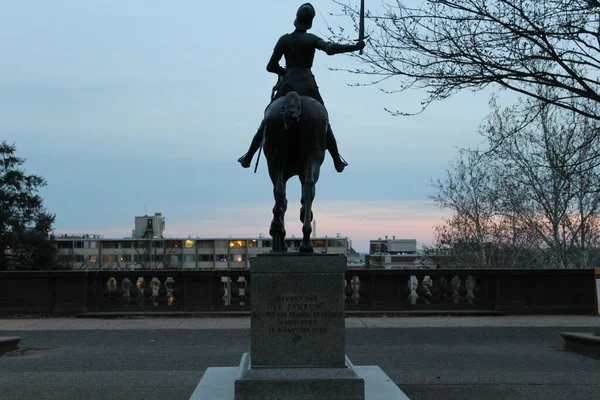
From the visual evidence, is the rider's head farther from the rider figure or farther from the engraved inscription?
the engraved inscription

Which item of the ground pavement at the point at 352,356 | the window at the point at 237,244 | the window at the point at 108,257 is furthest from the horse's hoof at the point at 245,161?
the window at the point at 108,257

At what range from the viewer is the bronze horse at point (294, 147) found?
300 inches

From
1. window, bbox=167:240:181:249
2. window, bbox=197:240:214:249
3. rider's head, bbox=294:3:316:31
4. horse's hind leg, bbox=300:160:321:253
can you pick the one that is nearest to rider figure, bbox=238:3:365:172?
rider's head, bbox=294:3:316:31

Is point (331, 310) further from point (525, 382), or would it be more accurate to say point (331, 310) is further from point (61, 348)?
point (61, 348)

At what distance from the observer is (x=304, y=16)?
26.4 ft

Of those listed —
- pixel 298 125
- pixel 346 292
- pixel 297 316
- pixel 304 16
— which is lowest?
pixel 346 292

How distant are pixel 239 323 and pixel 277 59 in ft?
29.2

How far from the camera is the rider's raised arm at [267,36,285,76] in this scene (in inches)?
318

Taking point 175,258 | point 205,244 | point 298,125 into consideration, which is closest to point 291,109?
point 298,125

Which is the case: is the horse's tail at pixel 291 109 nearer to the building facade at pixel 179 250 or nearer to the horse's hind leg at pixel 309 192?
the horse's hind leg at pixel 309 192

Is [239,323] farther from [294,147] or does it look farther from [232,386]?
[294,147]

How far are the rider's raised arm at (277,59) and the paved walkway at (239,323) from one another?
8.03 m

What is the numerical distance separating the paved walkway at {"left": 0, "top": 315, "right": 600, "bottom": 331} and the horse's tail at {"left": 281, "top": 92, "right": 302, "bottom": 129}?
8437 millimetres

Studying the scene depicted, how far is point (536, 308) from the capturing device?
17.3m
